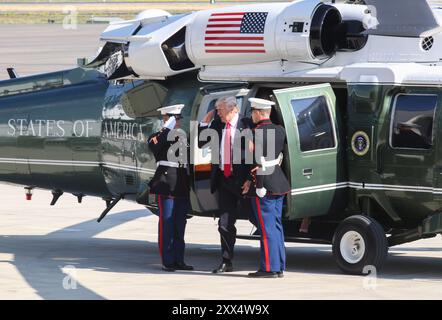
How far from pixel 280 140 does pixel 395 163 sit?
125 cm

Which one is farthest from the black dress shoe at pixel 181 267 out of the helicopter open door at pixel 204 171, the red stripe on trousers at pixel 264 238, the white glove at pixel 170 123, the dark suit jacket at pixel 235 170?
the white glove at pixel 170 123

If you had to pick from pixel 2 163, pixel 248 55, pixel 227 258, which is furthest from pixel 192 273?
pixel 2 163

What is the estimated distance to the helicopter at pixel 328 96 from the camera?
11.2 meters

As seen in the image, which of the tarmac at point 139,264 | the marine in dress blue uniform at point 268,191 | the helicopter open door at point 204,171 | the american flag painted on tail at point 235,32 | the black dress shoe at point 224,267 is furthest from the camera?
the helicopter open door at point 204,171

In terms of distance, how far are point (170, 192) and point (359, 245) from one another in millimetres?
2135

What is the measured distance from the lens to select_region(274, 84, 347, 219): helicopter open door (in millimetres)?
11227

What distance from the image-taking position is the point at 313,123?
11.4 meters

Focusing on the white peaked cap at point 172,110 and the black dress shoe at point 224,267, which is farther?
the white peaked cap at point 172,110

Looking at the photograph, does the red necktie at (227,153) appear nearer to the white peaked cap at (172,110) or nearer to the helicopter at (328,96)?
the helicopter at (328,96)

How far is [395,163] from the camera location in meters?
11.2

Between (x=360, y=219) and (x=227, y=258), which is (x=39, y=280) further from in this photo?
(x=360, y=219)

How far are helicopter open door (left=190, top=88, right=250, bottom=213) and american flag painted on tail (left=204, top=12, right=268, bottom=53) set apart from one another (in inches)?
19.0

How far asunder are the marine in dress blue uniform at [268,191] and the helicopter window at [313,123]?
332 mm

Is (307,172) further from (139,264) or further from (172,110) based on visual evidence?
(139,264)
